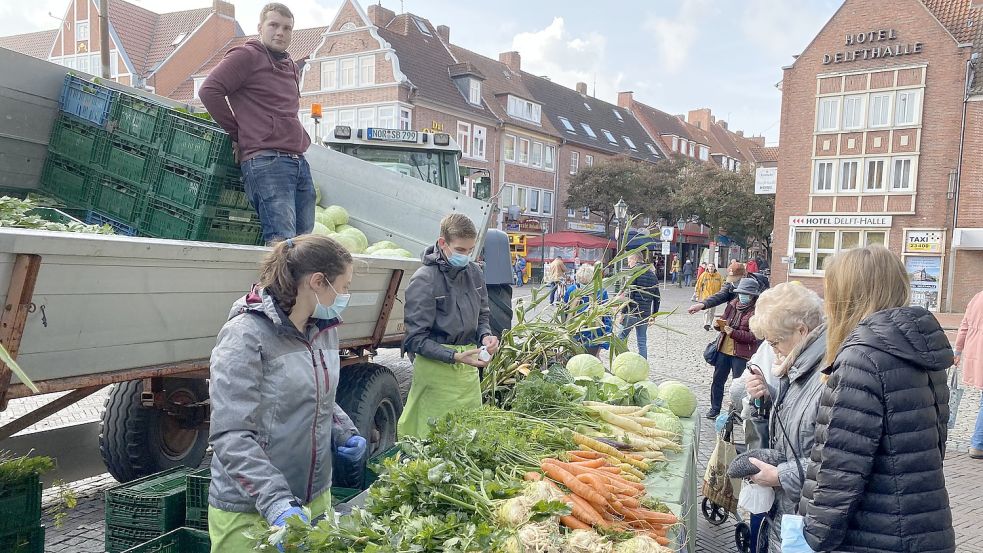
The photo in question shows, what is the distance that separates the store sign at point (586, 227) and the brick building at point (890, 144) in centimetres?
1547

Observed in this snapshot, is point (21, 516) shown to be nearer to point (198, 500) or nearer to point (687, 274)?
point (198, 500)

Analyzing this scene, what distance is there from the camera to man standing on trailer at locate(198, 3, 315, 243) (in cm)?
425

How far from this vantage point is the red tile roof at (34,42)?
46.5 metres

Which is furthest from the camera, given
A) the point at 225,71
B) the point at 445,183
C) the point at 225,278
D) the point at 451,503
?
the point at 445,183

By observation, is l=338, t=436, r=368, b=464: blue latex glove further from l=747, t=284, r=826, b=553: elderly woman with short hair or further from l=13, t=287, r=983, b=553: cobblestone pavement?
l=13, t=287, r=983, b=553: cobblestone pavement

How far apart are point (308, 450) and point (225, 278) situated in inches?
55.2

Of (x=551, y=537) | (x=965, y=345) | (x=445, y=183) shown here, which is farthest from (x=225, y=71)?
(x=965, y=345)

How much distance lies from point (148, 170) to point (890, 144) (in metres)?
30.7

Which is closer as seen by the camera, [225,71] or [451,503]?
[451,503]

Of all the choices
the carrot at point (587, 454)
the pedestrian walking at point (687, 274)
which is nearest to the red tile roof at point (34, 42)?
the pedestrian walking at point (687, 274)

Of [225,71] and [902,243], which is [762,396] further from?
[902,243]

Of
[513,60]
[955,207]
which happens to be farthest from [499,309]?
[513,60]

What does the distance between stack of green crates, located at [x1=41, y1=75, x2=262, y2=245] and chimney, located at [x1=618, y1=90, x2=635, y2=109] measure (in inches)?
2144

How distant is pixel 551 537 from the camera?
2.31m
